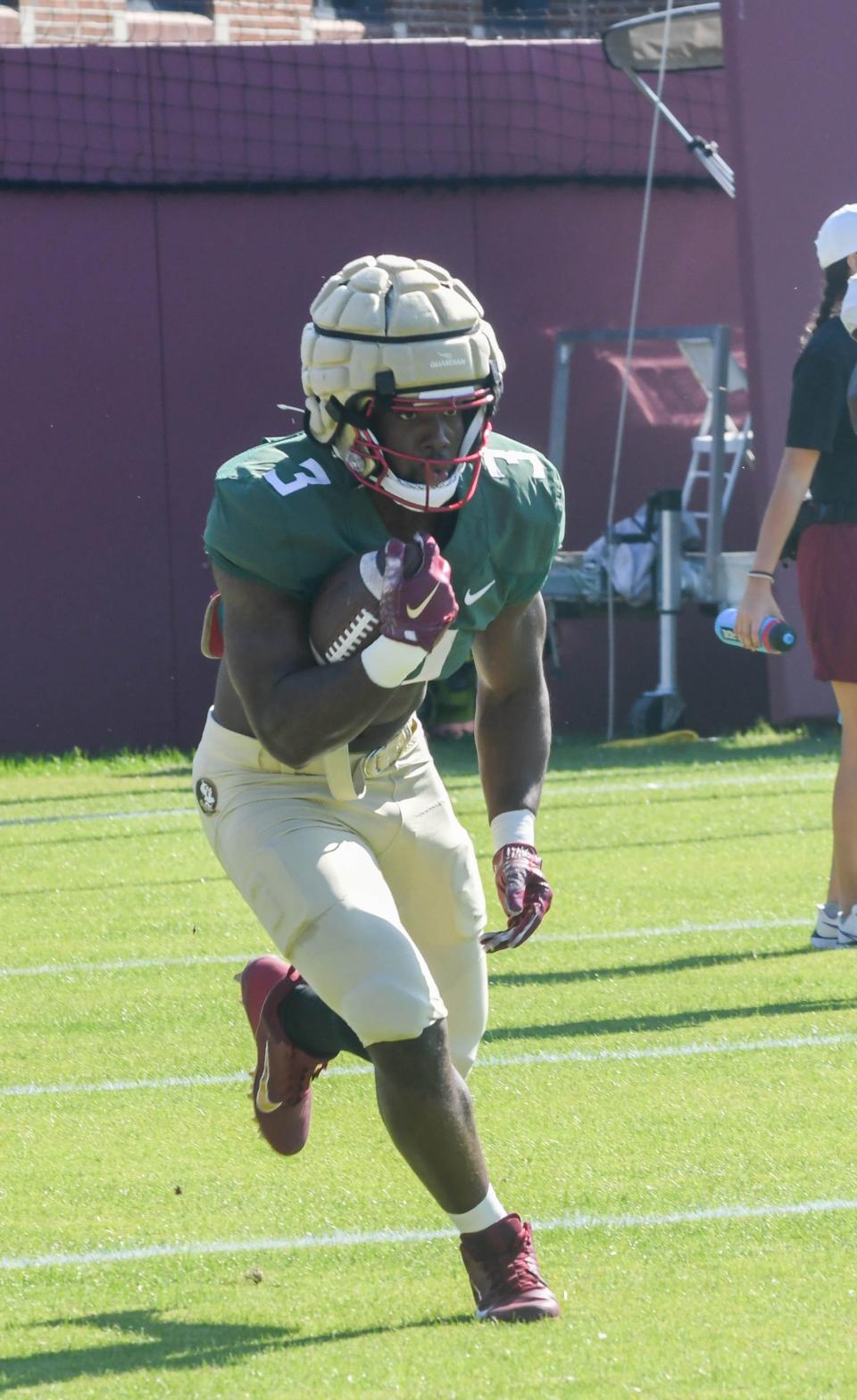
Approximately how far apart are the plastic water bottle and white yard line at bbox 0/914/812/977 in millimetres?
1090

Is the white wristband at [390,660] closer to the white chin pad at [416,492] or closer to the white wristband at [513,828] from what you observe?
the white chin pad at [416,492]

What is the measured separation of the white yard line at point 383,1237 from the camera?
4020 mm

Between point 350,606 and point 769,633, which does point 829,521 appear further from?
point 350,606

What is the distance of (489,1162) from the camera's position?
14.9 ft

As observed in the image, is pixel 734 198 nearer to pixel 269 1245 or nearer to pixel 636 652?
pixel 636 652

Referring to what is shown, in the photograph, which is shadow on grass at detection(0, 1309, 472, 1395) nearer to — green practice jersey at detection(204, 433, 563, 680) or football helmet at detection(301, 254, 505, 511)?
green practice jersey at detection(204, 433, 563, 680)

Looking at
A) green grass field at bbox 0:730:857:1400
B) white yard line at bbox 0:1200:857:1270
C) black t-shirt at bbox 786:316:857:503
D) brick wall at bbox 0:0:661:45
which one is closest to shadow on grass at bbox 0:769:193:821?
green grass field at bbox 0:730:857:1400

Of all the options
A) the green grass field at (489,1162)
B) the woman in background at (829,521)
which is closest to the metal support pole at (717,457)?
the green grass field at (489,1162)

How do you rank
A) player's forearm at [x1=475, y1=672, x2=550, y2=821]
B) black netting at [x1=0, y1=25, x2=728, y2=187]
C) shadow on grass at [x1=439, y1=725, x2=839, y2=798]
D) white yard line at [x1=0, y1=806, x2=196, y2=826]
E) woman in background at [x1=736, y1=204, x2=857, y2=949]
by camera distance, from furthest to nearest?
black netting at [x1=0, y1=25, x2=728, y2=187] < shadow on grass at [x1=439, y1=725, x2=839, y2=798] < white yard line at [x1=0, y1=806, x2=196, y2=826] < woman in background at [x1=736, y1=204, x2=857, y2=949] < player's forearm at [x1=475, y1=672, x2=550, y2=821]

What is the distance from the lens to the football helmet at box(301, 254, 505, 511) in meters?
3.79

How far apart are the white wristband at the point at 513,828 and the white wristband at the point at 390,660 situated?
0.67m

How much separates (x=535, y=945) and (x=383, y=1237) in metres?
2.85

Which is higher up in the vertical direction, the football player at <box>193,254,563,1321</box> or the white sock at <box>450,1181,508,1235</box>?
the football player at <box>193,254,563,1321</box>

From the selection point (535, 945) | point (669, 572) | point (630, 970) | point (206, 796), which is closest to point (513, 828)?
point (206, 796)
